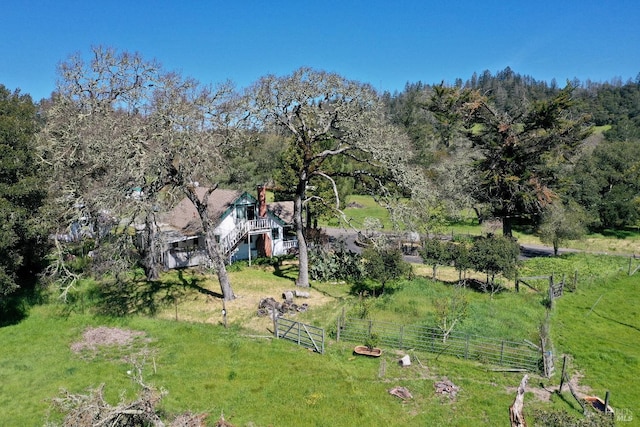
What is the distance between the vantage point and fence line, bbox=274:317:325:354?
17.2 meters

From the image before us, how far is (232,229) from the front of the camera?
105ft

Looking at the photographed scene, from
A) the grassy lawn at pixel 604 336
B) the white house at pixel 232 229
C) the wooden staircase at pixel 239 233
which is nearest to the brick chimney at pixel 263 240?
the white house at pixel 232 229

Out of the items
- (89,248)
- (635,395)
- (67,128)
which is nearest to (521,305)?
(635,395)

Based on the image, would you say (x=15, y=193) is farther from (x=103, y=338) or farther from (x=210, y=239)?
(x=210, y=239)

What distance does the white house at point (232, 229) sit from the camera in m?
30.6

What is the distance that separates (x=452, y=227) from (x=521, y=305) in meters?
29.2

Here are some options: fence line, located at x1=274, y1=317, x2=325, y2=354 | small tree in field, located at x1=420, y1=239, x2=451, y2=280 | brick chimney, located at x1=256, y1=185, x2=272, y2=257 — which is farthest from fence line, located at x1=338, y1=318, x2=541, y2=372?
brick chimney, located at x1=256, y1=185, x2=272, y2=257

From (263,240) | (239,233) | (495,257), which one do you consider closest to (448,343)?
(495,257)

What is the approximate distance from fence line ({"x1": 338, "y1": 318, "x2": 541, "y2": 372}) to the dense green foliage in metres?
15.2

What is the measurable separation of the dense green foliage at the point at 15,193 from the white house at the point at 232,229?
9.67 metres

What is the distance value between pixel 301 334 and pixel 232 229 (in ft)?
51.4

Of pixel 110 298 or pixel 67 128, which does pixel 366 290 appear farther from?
pixel 67 128

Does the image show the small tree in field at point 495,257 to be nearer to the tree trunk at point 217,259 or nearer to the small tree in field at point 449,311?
the small tree in field at point 449,311

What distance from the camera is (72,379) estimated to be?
14.8 m
